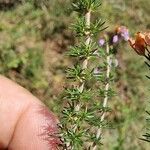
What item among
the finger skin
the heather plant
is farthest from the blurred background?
the heather plant

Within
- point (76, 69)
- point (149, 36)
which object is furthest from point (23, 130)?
point (149, 36)

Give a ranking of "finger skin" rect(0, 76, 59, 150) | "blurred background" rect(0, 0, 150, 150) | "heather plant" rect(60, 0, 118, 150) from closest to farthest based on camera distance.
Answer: "heather plant" rect(60, 0, 118, 150) < "finger skin" rect(0, 76, 59, 150) < "blurred background" rect(0, 0, 150, 150)

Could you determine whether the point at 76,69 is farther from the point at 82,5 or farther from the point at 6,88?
the point at 6,88

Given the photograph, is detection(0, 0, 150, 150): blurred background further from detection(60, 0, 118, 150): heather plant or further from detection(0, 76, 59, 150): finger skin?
detection(60, 0, 118, 150): heather plant

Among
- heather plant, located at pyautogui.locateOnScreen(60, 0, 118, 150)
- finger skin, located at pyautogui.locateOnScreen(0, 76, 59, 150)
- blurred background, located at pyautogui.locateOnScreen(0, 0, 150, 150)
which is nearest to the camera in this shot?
heather plant, located at pyautogui.locateOnScreen(60, 0, 118, 150)

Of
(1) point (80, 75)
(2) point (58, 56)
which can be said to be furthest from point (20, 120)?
(2) point (58, 56)
